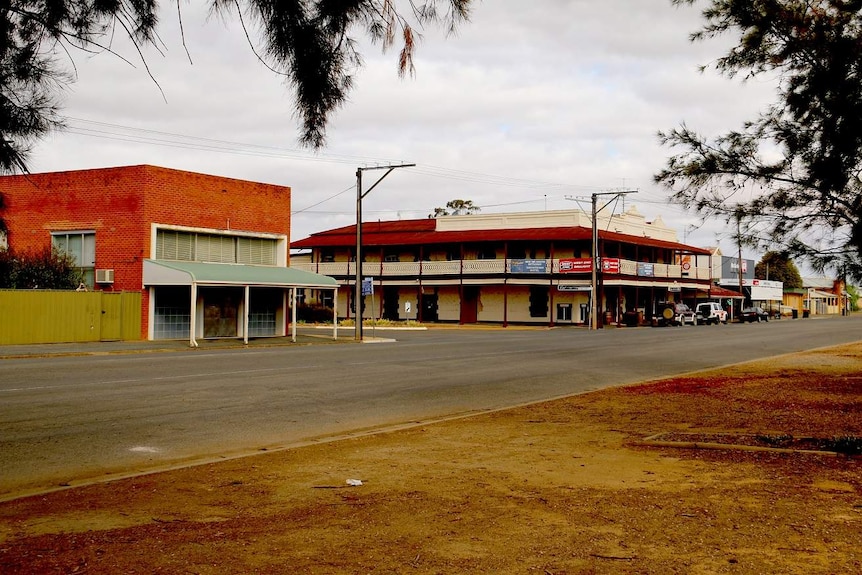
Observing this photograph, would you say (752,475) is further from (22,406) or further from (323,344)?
(323,344)

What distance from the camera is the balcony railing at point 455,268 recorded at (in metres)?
57.9

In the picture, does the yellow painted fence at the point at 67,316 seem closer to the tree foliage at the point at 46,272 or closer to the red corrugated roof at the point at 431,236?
the tree foliage at the point at 46,272

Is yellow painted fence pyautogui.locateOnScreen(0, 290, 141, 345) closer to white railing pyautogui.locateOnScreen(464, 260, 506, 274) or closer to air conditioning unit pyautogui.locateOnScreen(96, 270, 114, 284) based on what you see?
air conditioning unit pyautogui.locateOnScreen(96, 270, 114, 284)

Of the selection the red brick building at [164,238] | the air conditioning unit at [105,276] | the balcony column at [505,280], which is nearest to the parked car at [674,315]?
the balcony column at [505,280]

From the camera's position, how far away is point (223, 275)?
33125mm

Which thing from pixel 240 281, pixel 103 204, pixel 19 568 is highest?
pixel 103 204

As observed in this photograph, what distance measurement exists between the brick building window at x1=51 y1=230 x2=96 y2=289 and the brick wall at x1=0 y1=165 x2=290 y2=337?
249mm

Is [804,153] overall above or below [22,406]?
above

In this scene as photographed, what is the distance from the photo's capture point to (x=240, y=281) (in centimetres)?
3291

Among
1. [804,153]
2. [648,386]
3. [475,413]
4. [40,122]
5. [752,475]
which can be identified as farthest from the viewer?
[648,386]

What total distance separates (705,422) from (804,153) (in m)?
3.66

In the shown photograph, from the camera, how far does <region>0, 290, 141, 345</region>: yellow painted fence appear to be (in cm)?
2895

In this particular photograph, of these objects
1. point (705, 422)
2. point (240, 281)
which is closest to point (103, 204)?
point (240, 281)

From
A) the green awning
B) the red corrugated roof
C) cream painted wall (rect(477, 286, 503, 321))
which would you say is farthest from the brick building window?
cream painted wall (rect(477, 286, 503, 321))
